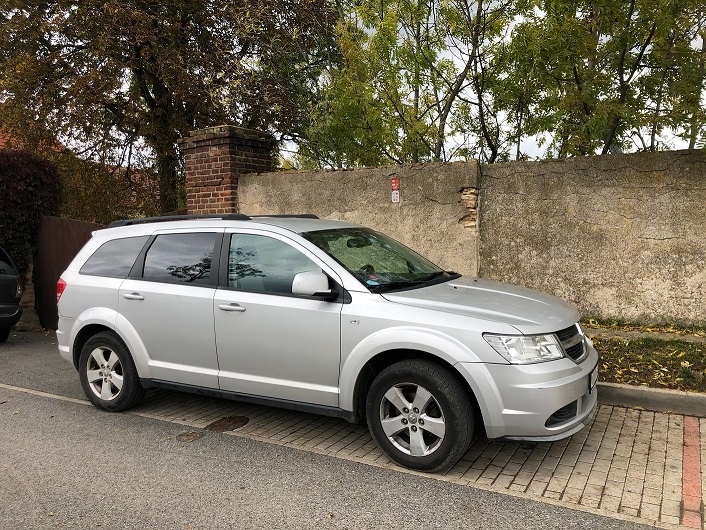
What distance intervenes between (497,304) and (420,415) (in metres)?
0.93

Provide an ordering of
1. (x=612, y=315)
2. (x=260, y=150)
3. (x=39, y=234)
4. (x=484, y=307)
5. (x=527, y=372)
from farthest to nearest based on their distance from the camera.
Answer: (x=39, y=234)
(x=260, y=150)
(x=612, y=315)
(x=484, y=307)
(x=527, y=372)

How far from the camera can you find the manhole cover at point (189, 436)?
181 inches

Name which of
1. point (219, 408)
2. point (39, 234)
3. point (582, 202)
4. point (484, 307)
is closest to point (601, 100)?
point (582, 202)

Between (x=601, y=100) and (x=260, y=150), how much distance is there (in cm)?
503

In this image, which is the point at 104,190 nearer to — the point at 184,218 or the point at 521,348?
the point at 184,218

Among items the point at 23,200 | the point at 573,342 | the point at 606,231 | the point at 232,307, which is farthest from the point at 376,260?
the point at 23,200

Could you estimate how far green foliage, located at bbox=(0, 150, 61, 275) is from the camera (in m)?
9.46

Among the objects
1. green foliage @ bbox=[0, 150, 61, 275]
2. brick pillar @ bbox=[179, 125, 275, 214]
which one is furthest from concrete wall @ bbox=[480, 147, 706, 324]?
green foliage @ bbox=[0, 150, 61, 275]

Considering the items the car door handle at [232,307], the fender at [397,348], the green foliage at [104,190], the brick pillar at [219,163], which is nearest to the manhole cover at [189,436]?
the car door handle at [232,307]

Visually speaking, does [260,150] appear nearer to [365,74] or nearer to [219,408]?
[365,74]

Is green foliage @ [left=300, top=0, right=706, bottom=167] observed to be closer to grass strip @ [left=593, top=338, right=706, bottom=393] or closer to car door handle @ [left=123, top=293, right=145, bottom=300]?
grass strip @ [left=593, top=338, right=706, bottom=393]

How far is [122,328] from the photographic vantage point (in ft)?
16.7

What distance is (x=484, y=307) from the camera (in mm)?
3930

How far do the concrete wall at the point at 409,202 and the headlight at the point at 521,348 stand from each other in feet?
12.5
